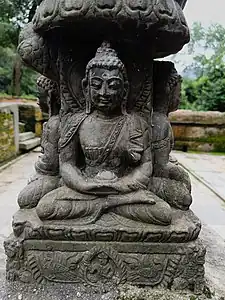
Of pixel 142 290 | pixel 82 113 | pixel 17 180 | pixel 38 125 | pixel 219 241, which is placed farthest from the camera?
pixel 38 125

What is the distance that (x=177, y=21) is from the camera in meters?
1.39

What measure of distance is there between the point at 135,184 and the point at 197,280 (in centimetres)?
43

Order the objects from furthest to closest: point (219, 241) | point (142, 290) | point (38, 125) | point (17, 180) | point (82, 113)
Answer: point (38, 125) → point (17, 180) → point (219, 241) → point (82, 113) → point (142, 290)

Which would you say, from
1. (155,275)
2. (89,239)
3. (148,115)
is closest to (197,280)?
(155,275)

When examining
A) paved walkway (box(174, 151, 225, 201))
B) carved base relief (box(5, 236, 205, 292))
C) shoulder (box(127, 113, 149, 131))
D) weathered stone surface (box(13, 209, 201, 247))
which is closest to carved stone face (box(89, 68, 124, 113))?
shoulder (box(127, 113, 149, 131))

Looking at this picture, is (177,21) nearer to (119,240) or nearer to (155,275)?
(119,240)

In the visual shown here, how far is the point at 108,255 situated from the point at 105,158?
1.26ft

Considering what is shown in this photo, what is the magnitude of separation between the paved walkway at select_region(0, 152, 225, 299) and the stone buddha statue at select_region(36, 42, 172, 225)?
1.40 feet

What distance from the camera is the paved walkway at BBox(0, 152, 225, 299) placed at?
1.73 metres

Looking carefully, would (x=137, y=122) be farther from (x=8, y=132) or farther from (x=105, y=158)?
(x=8, y=132)

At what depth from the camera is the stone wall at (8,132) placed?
5.64m

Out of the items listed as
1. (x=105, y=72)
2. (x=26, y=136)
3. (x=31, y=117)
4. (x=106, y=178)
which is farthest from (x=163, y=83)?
(x=31, y=117)

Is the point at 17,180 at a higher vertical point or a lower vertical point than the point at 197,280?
lower

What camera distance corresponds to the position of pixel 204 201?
3.51 metres
